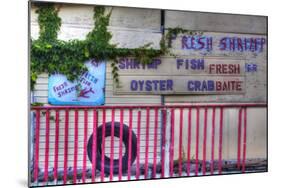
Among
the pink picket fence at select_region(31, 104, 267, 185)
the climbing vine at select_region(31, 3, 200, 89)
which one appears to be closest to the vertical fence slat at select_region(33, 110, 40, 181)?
the pink picket fence at select_region(31, 104, 267, 185)

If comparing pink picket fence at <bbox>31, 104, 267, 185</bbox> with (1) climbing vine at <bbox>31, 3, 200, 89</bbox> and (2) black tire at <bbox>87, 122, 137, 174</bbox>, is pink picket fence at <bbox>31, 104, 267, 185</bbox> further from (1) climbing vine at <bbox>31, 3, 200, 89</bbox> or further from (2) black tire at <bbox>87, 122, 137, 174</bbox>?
(1) climbing vine at <bbox>31, 3, 200, 89</bbox>

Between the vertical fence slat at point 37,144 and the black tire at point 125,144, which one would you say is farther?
the black tire at point 125,144

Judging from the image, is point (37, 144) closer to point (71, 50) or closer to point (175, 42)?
point (71, 50)

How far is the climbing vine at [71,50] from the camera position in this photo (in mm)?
3957

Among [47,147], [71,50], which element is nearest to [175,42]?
[71,50]

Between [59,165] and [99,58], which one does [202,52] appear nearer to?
[99,58]

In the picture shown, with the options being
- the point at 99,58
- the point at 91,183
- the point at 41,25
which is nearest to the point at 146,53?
the point at 99,58

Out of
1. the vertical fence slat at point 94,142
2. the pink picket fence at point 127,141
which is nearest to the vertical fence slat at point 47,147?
the pink picket fence at point 127,141

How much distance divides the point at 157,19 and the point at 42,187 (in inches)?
81.4

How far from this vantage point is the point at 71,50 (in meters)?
4.04

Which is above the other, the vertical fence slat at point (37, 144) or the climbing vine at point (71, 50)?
the climbing vine at point (71, 50)

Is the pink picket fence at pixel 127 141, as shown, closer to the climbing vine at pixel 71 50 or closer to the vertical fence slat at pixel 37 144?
the vertical fence slat at pixel 37 144

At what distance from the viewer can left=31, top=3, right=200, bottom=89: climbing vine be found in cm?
396

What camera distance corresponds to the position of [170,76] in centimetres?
430
